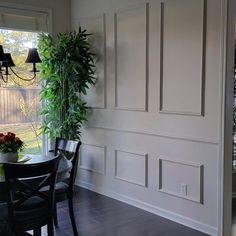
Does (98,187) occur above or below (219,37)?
below

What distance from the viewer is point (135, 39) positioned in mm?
4266

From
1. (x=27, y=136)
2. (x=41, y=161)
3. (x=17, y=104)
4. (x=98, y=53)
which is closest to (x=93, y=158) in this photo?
(x=27, y=136)

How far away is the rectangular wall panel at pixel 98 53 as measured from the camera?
Result: 15.6ft

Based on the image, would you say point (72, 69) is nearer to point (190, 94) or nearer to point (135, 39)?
point (135, 39)

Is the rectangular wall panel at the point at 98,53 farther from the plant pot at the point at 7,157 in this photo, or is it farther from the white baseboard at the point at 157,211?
the plant pot at the point at 7,157

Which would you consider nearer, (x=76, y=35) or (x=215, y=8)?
(x=215, y=8)

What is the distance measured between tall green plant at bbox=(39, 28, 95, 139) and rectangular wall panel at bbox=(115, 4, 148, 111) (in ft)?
1.62

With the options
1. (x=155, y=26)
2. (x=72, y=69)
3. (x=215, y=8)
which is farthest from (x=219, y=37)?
(x=72, y=69)

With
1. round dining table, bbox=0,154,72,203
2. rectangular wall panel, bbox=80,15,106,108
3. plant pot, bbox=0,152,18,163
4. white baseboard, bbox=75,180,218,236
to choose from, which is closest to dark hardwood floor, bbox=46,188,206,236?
white baseboard, bbox=75,180,218,236

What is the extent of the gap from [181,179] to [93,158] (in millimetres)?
1636

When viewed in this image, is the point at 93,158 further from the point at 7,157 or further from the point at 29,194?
the point at 29,194

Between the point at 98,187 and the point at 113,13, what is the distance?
2.38 meters

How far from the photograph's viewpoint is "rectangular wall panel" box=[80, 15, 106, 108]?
4750 mm

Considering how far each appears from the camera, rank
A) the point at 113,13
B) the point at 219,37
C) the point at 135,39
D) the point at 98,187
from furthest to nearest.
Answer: the point at 98,187, the point at 113,13, the point at 135,39, the point at 219,37
